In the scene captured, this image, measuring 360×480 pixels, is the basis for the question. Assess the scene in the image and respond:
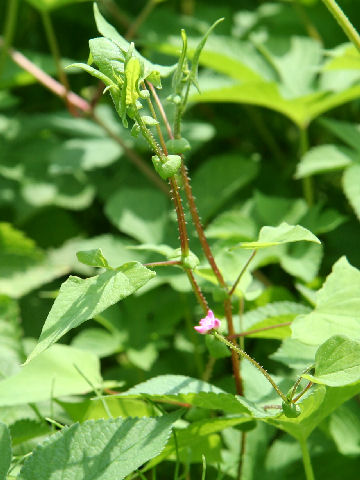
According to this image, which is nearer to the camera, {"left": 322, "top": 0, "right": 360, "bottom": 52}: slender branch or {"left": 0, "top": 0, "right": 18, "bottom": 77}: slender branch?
{"left": 322, "top": 0, "right": 360, "bottom": 52}: slender branch

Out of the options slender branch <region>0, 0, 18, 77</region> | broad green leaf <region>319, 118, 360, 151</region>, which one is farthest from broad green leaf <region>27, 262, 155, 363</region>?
slender branch <region>0, 0, 18, 77</region>

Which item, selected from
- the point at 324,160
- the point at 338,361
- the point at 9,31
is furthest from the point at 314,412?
the point at 9,31

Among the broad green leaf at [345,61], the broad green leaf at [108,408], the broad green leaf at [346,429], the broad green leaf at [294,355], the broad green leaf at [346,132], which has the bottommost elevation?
the broad green leaf at [346,429]

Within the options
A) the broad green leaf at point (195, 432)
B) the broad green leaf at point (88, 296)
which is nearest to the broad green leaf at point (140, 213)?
the broad green leaf at point (195, 432)

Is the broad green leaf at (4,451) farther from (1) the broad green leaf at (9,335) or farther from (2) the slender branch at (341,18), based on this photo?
(2) the slender branch at (341,18)

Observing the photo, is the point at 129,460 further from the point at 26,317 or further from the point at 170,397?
the point at 26,317

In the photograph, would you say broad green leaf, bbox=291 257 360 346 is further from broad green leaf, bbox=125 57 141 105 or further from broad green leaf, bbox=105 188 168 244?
broad green leaf, bbox=105 188 168 244
